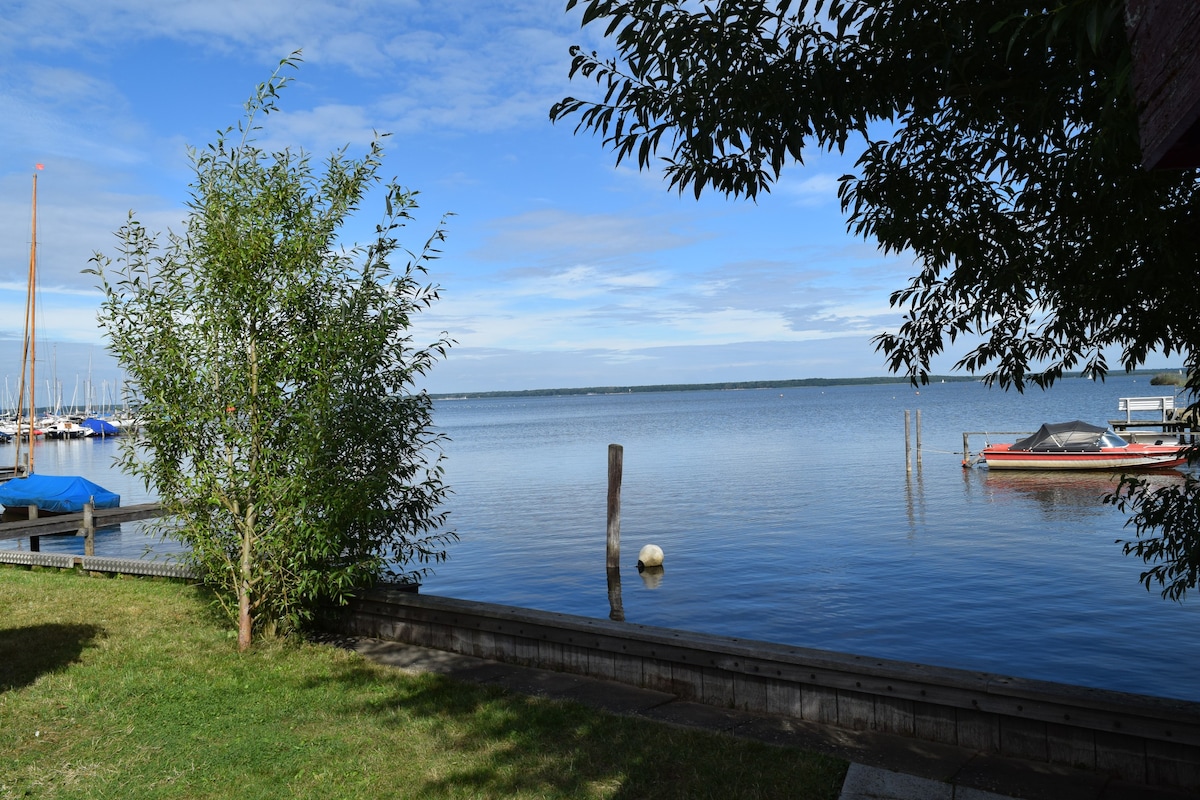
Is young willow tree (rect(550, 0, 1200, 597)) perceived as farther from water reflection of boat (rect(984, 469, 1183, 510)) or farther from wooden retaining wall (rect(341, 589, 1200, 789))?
water reflection of boat (rect(984, 469, 1183, 510))

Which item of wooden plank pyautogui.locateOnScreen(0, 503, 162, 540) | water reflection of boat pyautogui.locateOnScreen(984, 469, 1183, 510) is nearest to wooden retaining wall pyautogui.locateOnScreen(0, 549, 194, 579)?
wooden plank pyautogui.locateOnScreen(0, 503, 162, 540)

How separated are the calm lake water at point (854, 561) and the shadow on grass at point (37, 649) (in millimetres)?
8891

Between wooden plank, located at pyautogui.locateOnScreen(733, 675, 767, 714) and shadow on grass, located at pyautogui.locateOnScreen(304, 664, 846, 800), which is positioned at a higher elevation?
wooden plank, located at pyautogui.locateOnScreen(733, 675, 767, 714)

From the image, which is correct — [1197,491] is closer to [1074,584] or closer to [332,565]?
[332,565]

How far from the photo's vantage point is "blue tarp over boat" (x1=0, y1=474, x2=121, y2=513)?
101 feet

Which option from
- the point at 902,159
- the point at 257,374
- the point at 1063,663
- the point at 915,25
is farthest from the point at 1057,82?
the point at 1063,663

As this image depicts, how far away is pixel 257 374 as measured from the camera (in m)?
10.0

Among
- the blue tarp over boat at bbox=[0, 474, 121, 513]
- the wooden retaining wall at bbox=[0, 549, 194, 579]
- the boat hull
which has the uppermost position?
the boat hull

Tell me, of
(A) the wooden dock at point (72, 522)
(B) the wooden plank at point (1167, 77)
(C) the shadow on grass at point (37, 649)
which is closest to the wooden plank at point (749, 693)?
(B) the wooden plank at point (1167, 77)

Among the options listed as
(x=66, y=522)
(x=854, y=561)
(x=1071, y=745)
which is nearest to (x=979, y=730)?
(x=1071, y=745)

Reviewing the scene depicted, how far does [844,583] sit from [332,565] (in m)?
12.6

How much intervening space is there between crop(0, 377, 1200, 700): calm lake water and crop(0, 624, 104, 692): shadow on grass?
29.2 feet

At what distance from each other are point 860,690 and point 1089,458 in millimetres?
37318

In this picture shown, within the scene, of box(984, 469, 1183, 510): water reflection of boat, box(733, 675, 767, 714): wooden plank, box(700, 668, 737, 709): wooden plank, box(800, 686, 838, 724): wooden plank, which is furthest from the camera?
box(984, 469, 1183, 510): water reflection of boat
